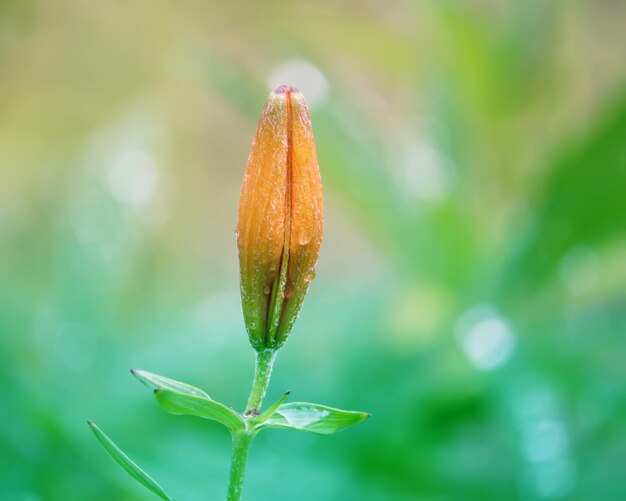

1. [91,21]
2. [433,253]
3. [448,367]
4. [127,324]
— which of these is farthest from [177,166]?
[448,367]

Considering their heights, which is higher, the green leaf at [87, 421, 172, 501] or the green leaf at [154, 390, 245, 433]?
the green leaf at [154, 390, 245, 433]

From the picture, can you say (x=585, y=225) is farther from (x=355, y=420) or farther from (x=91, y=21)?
(x=91, y=21)

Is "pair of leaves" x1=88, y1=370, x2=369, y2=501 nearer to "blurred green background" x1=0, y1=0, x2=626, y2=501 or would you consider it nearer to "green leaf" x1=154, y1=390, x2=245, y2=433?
"green leaf" x1=154, y1=390, x2=245, y2=433

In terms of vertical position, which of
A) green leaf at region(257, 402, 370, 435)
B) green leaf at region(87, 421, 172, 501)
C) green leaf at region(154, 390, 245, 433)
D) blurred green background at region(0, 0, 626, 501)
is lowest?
green leaf at region(87, 421, 172, 501)

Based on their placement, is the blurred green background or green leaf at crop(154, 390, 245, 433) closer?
green leaf at crop(154, 390, 245, 433)

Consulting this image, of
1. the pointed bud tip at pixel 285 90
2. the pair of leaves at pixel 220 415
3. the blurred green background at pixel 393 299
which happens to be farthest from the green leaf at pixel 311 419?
the blurred green background at pixel 393 299

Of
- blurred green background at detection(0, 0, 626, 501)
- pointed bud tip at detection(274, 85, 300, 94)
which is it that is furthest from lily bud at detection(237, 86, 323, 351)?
blurred green background at detection(0, 0, 626, 501)

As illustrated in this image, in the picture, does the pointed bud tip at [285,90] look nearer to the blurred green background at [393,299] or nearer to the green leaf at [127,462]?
the green leaf at [127,462]
